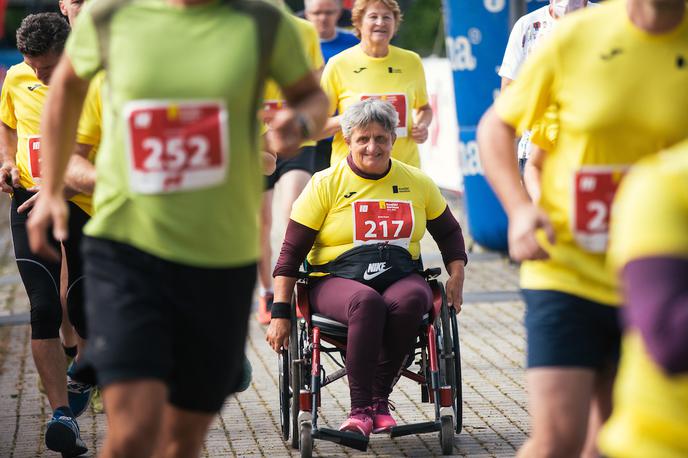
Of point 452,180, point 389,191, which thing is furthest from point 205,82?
point 452,180

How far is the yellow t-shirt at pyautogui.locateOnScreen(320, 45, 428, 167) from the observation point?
7.61m

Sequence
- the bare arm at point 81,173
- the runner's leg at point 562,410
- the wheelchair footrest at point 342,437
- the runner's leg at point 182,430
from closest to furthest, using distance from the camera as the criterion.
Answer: the runner's leg at point 562,410, the runner's leg at point 182,430, the bare arm at point 81,173, the wheelchair footrest at point 342,437

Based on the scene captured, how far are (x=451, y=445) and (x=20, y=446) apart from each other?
1972mm

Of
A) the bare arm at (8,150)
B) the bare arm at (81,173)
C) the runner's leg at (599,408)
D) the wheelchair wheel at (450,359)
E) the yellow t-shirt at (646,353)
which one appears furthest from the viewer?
the bare arm at (8,150)

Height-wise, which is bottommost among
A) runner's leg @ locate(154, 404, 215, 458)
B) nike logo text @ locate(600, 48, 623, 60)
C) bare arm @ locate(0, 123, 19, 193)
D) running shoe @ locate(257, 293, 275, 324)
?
running shoe @ locate(257, 293, 275, 324)

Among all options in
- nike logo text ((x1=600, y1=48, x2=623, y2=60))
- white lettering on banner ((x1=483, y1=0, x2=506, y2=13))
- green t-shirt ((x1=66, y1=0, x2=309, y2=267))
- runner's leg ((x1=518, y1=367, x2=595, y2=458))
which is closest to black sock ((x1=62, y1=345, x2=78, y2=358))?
green t-shirt ((x1=66, y1=0, x2=309, y2=267))

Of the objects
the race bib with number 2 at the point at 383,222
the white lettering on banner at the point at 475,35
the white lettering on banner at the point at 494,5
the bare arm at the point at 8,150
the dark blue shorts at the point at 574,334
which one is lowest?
the race bib with number 2 at the point at 383,222

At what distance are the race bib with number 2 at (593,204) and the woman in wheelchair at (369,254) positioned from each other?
2126 millimetres

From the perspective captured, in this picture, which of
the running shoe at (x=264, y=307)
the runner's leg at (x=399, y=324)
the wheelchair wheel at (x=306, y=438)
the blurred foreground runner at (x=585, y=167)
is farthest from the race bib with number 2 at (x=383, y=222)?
the running shoe at (x=264, y=307)

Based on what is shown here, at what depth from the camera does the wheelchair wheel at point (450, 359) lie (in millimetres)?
5719

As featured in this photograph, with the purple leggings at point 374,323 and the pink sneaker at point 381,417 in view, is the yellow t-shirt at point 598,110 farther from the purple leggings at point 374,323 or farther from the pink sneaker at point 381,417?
the pink sneaker at point 381,417

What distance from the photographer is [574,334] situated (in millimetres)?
3475

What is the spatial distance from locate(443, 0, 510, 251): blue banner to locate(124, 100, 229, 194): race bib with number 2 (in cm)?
763

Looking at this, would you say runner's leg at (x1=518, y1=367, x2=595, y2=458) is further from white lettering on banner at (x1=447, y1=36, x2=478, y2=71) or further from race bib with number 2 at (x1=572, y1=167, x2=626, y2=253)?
white lettering on banner at (x1=447, y1=36, x2=478, y2=71)
